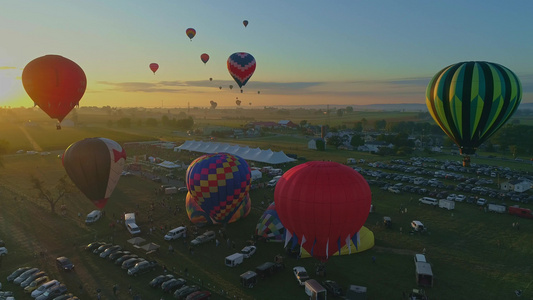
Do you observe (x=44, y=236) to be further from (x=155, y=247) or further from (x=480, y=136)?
(x=480, y=136)

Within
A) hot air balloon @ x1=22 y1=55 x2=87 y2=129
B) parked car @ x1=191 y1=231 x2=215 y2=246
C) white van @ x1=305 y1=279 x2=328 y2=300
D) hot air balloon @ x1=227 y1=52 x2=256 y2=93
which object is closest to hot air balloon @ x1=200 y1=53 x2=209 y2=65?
hot air balloon @ x1=227 y1=52 x2=256 y2=93

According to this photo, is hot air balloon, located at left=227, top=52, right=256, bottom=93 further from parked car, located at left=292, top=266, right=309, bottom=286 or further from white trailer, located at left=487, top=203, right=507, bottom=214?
Result: parked car, located at left=292, top=266, right=309, bottom=286

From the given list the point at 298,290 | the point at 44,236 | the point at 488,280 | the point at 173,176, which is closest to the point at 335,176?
the point at 298,290

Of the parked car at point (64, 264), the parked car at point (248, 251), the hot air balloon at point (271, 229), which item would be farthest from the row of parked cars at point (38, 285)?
the hot air balloon at point (271, 229)

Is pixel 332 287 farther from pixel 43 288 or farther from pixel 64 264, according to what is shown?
pixel 64 264

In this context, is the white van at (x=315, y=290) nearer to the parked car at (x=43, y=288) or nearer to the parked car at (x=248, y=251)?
the parked car at (x=248, y=251)

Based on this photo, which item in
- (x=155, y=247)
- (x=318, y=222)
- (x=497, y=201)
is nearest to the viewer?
(x=318, y=222)

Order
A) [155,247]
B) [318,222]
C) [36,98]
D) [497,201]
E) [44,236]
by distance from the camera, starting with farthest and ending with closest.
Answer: [497,201] → [36,98] → [44,236] → [155,247] → [318,222]
